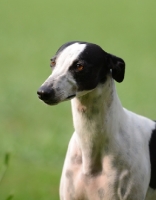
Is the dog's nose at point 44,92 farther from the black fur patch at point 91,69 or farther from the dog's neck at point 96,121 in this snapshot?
the dog's neck at point 96,121

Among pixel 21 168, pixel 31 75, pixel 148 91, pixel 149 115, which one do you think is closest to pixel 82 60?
pixel 21 168

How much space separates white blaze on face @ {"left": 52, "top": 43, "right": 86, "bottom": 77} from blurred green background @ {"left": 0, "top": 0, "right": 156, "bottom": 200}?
2.90m

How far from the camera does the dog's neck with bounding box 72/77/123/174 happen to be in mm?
4723

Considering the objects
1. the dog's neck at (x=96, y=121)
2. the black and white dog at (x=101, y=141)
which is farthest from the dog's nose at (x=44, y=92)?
the dog's neck at (x=96, y=121)

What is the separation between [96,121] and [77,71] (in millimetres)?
415

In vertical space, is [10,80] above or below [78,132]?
below

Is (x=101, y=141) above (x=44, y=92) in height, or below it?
below

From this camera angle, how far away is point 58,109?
10961mm

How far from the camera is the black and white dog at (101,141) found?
15.2ft

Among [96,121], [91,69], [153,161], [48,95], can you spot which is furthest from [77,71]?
[153,161]

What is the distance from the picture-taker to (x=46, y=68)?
13.3 meters

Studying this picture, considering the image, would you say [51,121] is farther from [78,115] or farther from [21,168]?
[78,115]

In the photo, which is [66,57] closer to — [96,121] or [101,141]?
[96,121]

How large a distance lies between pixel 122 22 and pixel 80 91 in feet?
44.7
